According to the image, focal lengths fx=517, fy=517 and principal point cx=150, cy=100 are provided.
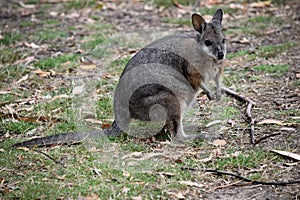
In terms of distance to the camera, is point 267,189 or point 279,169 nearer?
point 267,189

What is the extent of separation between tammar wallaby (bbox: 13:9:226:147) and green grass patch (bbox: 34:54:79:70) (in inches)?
80.7

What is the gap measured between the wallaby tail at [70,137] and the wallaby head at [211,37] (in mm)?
1011

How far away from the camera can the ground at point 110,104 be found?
3518mm

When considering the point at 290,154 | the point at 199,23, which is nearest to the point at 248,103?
the point at 199,23

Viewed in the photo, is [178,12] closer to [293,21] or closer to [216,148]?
[293,21]

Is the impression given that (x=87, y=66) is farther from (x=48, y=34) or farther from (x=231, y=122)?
(x=231, y=122)

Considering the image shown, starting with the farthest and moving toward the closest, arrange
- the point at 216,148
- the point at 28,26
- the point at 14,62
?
the point at 28,26
the point at 14,62
the point at 216,148

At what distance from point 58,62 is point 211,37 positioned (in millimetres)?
2514

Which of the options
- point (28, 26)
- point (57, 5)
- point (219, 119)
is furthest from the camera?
point (57, 5)

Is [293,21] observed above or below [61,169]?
above

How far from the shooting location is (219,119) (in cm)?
464

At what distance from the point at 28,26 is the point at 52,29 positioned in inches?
16.5

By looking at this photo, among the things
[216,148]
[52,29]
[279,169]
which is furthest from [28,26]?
[279,169]

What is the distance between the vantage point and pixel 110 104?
5.03 m
